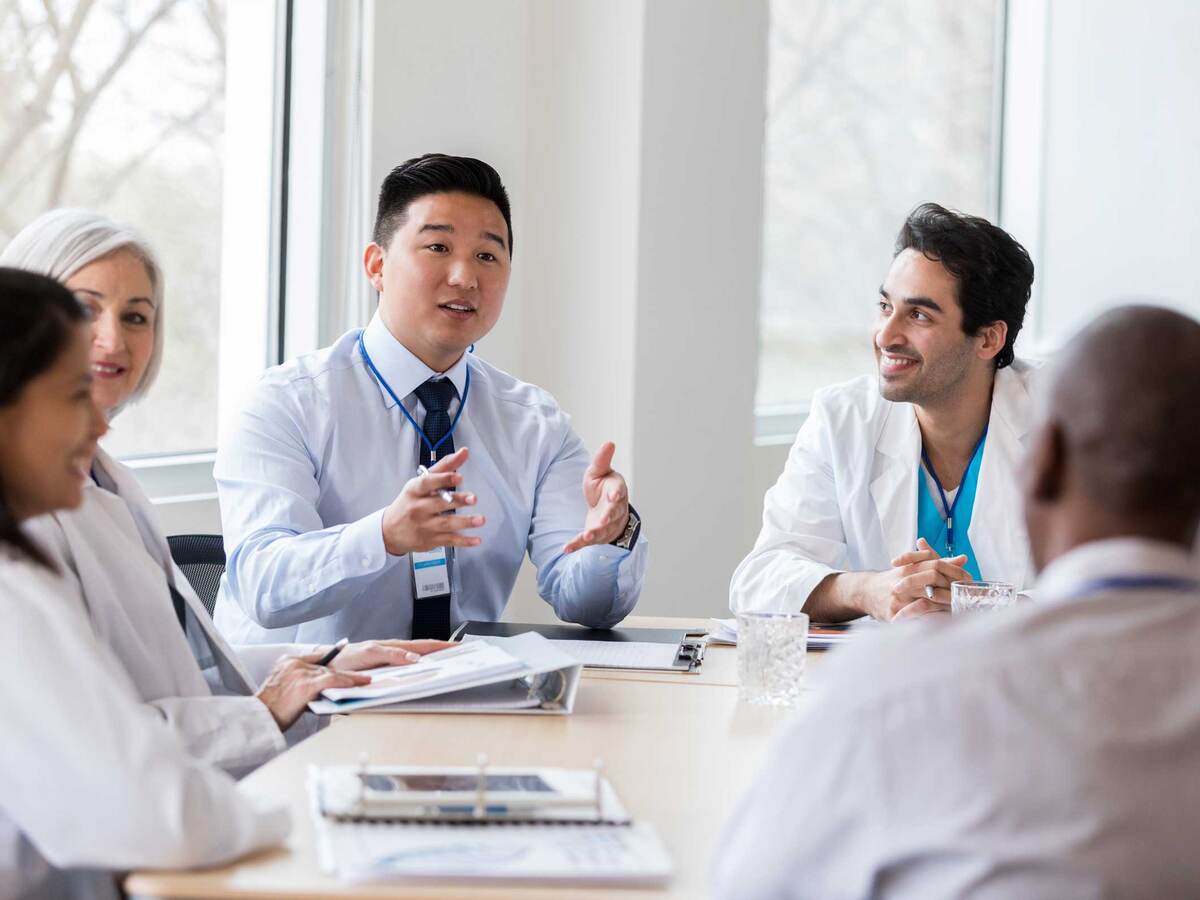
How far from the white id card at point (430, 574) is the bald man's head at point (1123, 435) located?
1.63 m

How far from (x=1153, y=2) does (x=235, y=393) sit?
4.28 meters

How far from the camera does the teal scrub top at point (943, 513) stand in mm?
2934

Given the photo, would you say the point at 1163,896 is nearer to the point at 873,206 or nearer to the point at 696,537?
the point at 696,537

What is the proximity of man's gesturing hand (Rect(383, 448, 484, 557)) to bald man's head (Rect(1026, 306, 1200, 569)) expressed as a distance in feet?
4.08

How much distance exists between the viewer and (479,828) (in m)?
1.31

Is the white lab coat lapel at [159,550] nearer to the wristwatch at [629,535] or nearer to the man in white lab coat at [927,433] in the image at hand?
the wristwatch at [629,535]

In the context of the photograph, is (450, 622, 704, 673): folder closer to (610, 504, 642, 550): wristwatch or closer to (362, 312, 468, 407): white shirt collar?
(610, 504, 642, 550): wristwatch

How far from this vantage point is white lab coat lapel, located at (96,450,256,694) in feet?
6.43

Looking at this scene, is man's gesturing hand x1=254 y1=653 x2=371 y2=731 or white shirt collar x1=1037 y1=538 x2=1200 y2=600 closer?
white shirt collar x1=1037 y1=538 x2=1200 y2=600

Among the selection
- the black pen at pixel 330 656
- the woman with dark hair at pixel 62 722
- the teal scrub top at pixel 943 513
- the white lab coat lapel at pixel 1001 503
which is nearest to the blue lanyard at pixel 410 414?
the black pen at pixel 330 656

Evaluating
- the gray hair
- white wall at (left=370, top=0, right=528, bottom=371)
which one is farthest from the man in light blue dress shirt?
white wall at (left=370, top=0, right=528, bottom=371)

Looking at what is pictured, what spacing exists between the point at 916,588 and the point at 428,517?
2.83 ft

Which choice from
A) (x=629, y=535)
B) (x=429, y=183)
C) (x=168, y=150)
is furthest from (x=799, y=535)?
(x=168, y=150)

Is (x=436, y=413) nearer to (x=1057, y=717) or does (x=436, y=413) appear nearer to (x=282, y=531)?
(x=282, y=531)
